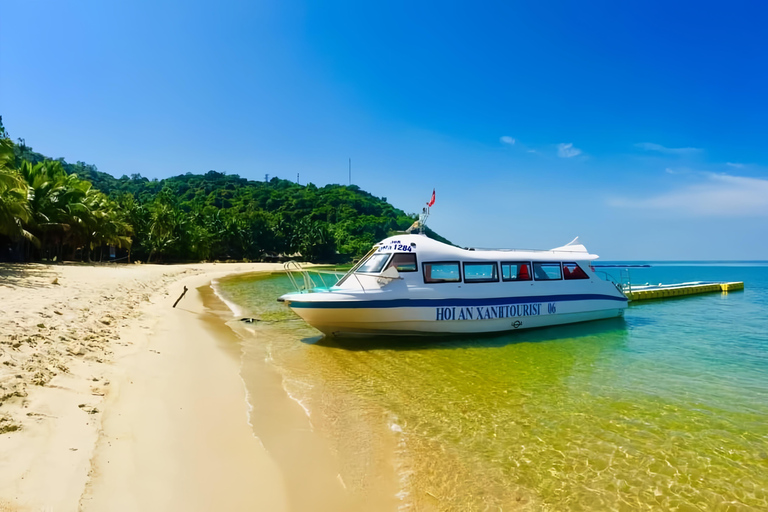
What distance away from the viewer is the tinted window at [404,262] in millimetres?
11914

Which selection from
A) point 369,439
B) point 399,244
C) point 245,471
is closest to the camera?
point 245,471

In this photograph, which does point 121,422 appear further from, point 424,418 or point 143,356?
point 424,418

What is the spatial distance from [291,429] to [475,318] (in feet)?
26.6

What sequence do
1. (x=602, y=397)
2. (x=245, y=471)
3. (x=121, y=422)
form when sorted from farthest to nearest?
(x=602, y=397), (x=121, y=422), (x=245, y=471)

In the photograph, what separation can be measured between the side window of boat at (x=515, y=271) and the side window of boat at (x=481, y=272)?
36cm

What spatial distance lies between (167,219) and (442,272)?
5114 cm

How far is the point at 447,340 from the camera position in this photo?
40.7ft

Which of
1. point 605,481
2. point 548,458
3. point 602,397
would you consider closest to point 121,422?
point 548,458

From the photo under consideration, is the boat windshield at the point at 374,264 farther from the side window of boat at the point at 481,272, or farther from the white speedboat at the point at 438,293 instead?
the side window of boat at the point at 481,272

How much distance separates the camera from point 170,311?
49.2ft

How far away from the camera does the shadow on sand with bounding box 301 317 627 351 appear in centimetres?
1152

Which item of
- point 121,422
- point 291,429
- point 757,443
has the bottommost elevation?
point 757,443

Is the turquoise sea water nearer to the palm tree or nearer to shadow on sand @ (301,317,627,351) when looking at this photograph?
shadow on sand @ (301,317,627,351)

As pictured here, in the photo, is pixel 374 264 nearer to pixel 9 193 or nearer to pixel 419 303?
pixel 419 303
